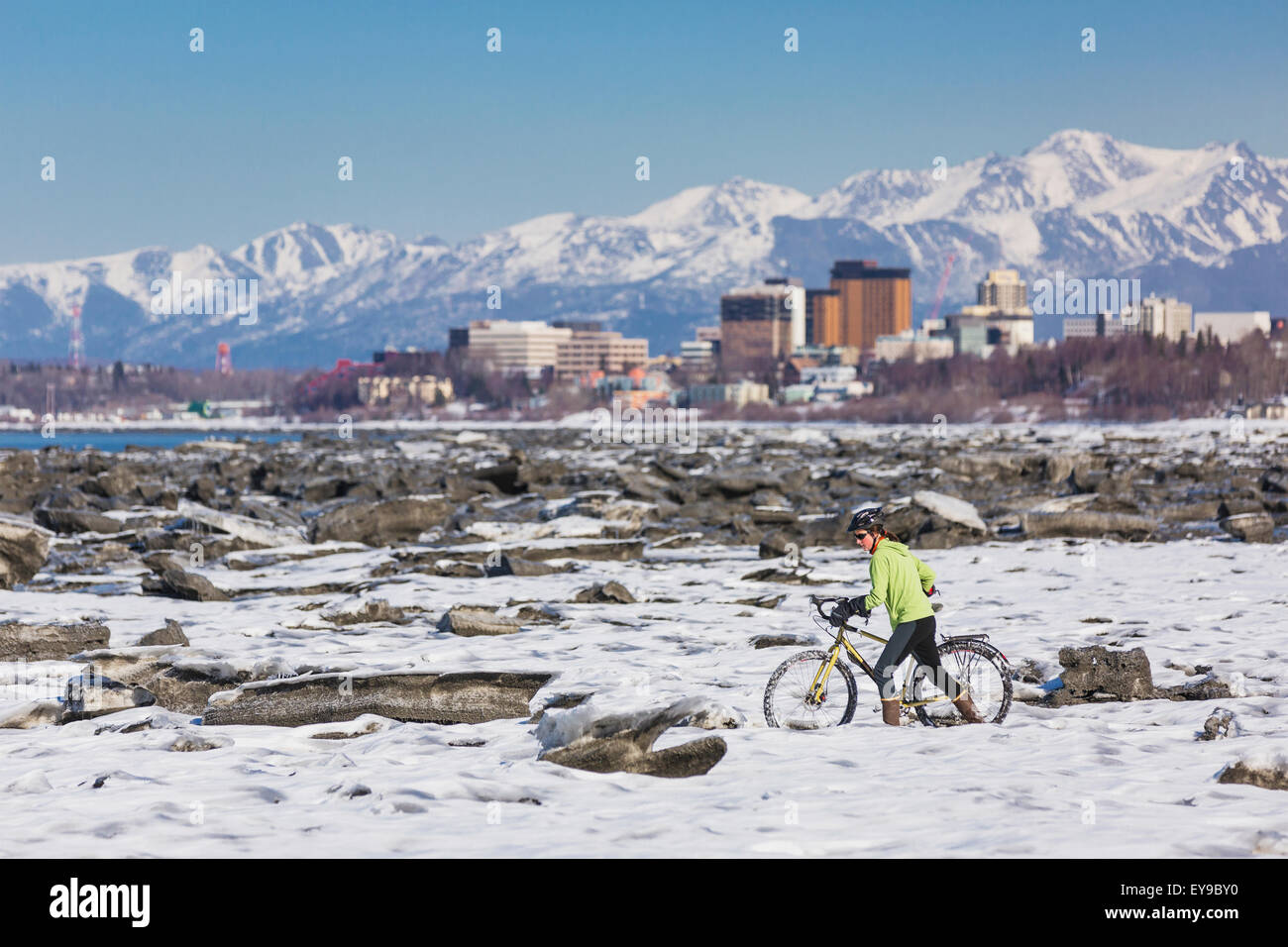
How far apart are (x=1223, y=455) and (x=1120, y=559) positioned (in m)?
36.0

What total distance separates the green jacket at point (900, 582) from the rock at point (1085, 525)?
14.9 meters

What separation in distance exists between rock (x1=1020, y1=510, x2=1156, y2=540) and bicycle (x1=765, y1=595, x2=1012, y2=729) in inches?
566

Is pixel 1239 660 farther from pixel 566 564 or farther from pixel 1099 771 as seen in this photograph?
pixel 566 564

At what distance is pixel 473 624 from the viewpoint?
1516 centimetres

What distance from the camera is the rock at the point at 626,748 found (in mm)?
8992

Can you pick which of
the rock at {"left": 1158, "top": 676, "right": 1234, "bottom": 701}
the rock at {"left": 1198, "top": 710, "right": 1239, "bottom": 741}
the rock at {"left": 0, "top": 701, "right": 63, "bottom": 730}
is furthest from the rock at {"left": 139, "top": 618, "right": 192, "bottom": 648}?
the rock at {"left": 1198, "top": 710, "right": 1239, "bottom": 741}

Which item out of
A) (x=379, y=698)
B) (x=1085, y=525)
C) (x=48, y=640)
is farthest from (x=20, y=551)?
(x=1085, y=525)

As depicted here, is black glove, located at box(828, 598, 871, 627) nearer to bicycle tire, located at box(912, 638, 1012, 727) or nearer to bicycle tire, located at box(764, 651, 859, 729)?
bicycle tire, located at box(764, 651, 859, 729)

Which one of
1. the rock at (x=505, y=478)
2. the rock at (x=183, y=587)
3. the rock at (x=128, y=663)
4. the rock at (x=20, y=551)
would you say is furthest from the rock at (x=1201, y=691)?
the rock at (x=505, y=478)

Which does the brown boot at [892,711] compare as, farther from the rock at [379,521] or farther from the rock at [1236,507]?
the rock at [1236,507]

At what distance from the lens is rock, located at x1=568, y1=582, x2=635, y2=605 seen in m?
17.7

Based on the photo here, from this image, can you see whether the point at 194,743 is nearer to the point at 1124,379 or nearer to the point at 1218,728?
the point at 1218,728

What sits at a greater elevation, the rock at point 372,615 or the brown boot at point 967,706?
the brown boot at point 967,706
